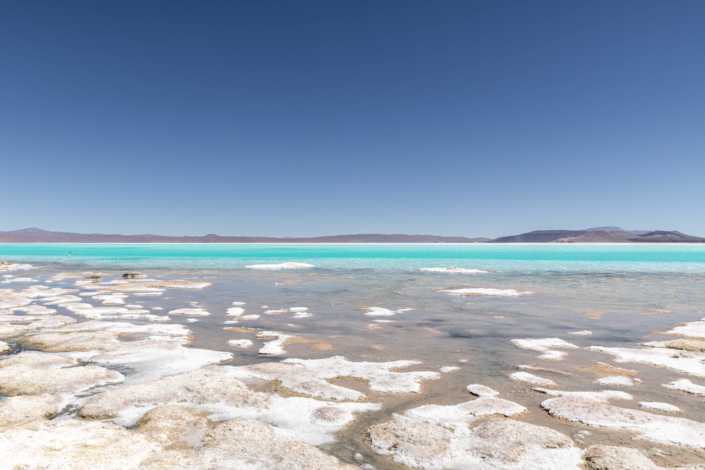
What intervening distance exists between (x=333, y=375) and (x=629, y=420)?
4716 mm

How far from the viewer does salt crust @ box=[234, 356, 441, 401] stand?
6469mm

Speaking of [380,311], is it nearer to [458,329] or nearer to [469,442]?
[458,329]

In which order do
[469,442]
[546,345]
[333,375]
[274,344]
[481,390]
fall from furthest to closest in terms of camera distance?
[274,344] < [546,345] < [333,375] < [481,390] < [469,442]

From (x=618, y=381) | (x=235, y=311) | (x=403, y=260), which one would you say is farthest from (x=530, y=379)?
(x=403, y=260)

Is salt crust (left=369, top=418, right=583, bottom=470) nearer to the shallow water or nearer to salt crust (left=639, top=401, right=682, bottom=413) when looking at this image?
the shallow water

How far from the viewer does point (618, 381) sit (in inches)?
274

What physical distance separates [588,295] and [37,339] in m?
21.5

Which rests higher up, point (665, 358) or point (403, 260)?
point (403, 260)

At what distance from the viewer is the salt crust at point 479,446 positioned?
14.1ft

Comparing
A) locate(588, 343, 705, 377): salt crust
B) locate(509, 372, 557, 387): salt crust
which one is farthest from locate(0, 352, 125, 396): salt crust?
locate(588, 343, 705, 377): salt crust

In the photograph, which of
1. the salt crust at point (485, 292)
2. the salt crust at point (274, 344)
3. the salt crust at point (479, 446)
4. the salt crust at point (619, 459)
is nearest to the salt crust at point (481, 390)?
the salt crust at point (479, 446)

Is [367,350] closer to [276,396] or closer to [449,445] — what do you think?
[276,396]

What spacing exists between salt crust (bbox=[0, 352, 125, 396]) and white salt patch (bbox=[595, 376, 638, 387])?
350 inches

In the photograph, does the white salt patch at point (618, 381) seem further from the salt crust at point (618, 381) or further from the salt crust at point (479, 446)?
the salt crust at point (479, 446)
